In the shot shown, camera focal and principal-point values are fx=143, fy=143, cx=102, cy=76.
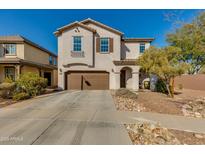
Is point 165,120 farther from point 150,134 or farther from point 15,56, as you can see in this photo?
point 15,56

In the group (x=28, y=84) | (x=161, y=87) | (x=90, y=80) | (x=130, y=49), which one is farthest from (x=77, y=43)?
(x=161, y=87)

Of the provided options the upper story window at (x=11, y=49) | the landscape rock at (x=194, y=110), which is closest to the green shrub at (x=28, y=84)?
the upper story window at (x=11, y=49)

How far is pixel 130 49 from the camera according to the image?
19375mm

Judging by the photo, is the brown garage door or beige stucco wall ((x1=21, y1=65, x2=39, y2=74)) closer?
beige stucco wall ((x1=21, y1=65, x2=39, y2=74))

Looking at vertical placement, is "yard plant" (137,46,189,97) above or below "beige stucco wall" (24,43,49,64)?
below

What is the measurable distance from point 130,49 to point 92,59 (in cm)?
556

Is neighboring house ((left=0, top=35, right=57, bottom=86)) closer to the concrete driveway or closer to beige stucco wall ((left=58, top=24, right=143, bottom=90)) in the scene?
beige stucco wall ((left=58, top=24, right=143, bottom=90))

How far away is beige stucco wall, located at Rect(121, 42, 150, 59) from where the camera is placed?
19.3m

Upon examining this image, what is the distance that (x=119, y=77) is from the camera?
17422 mm

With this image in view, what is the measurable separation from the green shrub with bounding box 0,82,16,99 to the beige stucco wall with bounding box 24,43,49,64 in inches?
316

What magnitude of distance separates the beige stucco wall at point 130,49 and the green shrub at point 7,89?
43.2ft

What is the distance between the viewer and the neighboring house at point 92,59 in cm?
1742

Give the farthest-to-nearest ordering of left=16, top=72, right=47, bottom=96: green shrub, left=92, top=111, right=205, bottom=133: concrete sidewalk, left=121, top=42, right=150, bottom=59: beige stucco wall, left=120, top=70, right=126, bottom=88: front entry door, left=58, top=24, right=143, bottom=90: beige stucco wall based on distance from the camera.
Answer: left=121, top=42, right=150, bottom=59: beige stucco wall → left=120, top=70, right=126, bottom=88: front entry door → left=58, top=24, right=143, bottom=90: beige stucco wall → left=16, top=72, right=47, bottom=96: green shrub → left=92, top=111, right=205, bottom=133: concrete sidewalk

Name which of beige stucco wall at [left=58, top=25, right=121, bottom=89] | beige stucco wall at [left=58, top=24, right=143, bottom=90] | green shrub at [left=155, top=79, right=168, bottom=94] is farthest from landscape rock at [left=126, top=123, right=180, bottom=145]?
beige stucco wall at [left=58, top=25, right=121, bottom=89]
